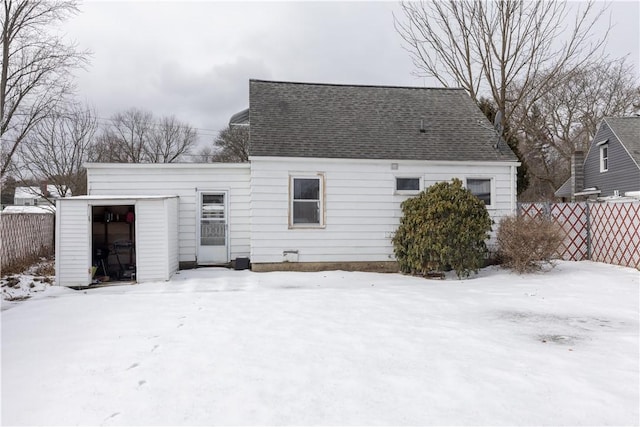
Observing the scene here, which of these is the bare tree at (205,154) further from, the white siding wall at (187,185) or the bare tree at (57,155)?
the white siding wall at (187,185)

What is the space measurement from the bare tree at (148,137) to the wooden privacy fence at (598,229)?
32.5 m

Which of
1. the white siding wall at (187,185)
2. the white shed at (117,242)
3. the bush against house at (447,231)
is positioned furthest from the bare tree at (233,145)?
the bush against house at (447,231)

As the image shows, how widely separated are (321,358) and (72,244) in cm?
707

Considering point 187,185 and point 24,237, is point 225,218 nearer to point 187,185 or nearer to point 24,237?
point 187,185

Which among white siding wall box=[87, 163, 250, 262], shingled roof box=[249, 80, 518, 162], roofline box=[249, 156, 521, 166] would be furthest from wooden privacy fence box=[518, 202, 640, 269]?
white siding wall box=[87, 163, 250, 262]

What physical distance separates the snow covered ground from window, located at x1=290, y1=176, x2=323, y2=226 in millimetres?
3205

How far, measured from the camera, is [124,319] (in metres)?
6.15

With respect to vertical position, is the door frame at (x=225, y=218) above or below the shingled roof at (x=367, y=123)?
below

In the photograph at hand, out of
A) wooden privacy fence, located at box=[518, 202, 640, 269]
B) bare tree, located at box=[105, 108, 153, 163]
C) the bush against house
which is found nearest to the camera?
the bush against house

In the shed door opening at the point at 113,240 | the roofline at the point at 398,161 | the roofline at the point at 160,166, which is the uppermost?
the roofline at the point at 398,161

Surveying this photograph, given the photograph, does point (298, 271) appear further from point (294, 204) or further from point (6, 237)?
point (6, 237)

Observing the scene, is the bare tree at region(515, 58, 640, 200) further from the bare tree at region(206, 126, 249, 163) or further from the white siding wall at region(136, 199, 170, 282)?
the white siding wall at region(136, 199, 170, 282)

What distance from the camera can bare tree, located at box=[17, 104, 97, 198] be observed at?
18.3 meters

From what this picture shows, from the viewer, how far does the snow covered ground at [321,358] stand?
3.41 meters
